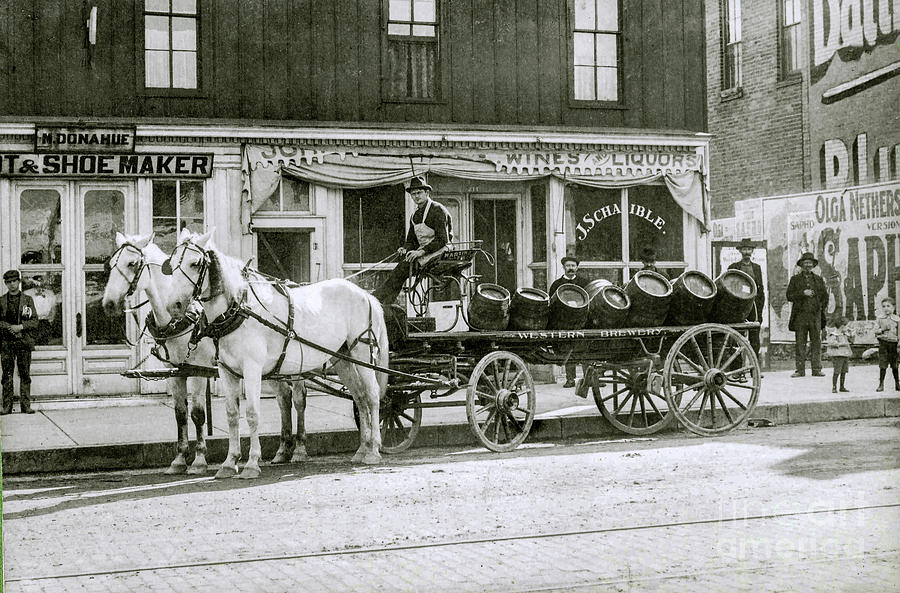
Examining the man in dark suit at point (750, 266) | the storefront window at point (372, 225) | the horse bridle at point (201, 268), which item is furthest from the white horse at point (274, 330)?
the man in dark suit at point (750, 266)

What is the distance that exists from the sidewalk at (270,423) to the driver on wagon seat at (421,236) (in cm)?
162

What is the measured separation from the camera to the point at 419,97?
1375 centimetres

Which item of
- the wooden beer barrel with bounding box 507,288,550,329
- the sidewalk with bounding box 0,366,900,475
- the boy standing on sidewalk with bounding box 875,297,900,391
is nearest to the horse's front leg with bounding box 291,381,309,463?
the sidewalk with bounding box 0,366,900,475

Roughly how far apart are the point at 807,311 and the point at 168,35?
905 centimetres

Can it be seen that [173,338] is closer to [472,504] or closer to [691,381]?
[472,504]

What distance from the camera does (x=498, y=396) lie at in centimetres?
988

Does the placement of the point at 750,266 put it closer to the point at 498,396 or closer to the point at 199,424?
the point at 498,396

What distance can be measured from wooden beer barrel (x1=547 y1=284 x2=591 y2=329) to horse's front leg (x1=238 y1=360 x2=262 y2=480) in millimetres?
3151

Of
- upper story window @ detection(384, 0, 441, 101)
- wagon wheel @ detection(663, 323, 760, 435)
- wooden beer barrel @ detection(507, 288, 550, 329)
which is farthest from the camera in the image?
upper story window @ detection(384, 0, 441, 101)

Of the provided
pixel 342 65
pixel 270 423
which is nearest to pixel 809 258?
pixel 342 65

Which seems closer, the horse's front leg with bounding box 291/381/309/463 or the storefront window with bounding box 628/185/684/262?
the horse's front leg with bounding box 291/381/309/463

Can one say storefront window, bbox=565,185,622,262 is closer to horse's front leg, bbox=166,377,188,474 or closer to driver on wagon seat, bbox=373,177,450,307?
driver on wagon seat, bbox=373,177,450,307

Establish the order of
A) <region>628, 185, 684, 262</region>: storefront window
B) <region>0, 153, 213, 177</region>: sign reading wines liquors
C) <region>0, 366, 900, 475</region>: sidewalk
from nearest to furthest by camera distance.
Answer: <region>0, 366, 900, 475</region>: sidewalk → <region>0, 153, 213, 177</region>: sign reading wines liquors → <region>628, 185, 684, 262</region>: storefront window

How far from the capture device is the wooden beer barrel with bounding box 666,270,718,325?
1084cm
